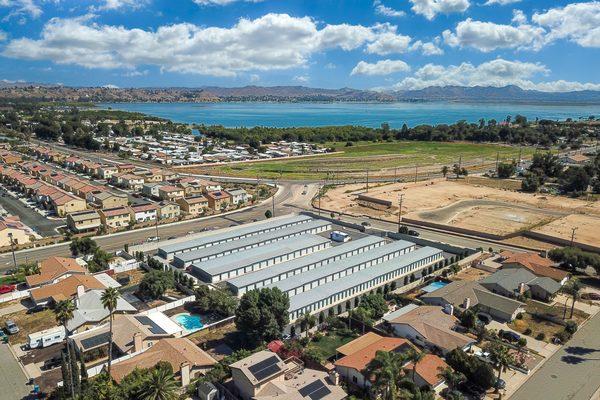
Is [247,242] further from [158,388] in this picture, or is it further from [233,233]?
[158,388]

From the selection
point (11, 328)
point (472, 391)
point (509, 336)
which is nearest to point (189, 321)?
point (11, 328)

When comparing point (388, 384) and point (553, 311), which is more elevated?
point (388, 384)

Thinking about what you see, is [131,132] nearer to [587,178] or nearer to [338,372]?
[587,178]

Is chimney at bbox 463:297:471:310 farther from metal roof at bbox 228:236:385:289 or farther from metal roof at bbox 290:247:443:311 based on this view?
metal roof at bbox 228:236:385:289

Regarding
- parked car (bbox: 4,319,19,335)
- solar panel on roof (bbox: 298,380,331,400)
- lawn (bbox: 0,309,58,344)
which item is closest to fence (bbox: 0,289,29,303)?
lawn (bbox: 0,309,58,344)

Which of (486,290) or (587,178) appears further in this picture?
(587,178)

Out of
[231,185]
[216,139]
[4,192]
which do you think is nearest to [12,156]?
[4,192]

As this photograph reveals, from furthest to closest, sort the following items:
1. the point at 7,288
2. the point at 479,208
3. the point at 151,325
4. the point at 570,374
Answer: the point at 479,208 → the point at 7,288 → the point at 151,325 → the point at 570,374
